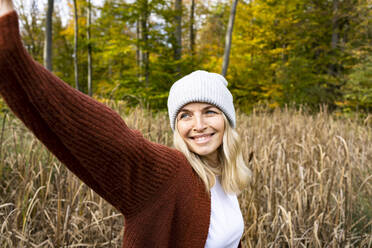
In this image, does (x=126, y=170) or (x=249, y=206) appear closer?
(x=126, y=170)

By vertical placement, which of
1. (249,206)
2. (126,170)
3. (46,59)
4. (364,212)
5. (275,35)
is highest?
(275,35)

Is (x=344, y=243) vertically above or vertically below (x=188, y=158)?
below

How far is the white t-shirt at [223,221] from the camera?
863 mm

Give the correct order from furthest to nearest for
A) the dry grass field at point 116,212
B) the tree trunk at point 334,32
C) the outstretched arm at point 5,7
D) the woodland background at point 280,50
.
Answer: the tree trunk at point 334,32 → the woodland background at point 280,50 → the dry grass field at point 116,212 → the outstretched arm at point 5,7

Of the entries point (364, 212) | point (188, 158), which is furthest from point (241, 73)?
point (188, 158)

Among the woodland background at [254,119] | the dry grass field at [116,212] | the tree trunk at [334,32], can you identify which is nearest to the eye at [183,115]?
the woodland background at [254,119]

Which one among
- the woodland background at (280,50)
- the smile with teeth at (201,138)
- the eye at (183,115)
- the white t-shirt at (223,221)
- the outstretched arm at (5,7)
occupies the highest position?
the woodland background at (280,50)

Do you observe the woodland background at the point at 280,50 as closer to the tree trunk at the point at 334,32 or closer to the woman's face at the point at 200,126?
the tree trunk at the point at 334,32

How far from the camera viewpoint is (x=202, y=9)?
1255 cm

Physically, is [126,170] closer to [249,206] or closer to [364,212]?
[249,206]

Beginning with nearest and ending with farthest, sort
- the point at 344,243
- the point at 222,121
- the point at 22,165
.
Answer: the point at 222,121, the point at 344,243, the point at 22,165

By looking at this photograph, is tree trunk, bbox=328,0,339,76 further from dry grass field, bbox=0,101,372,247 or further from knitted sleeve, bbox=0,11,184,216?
knitted sleeve, bbox=0,11,184,216

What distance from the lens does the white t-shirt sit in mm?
863

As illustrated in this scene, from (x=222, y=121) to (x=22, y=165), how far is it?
1.44m
